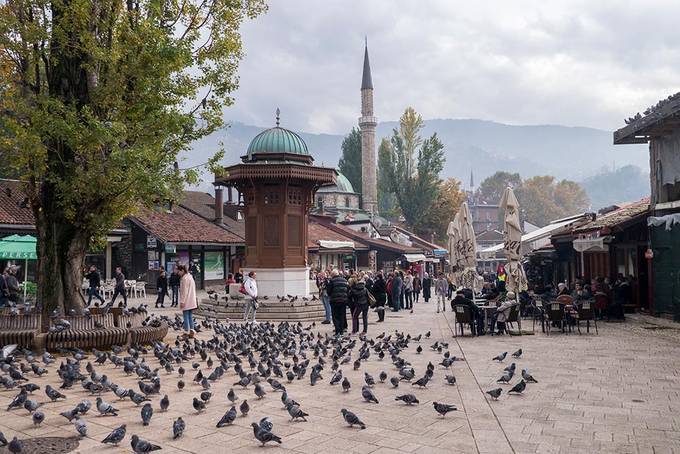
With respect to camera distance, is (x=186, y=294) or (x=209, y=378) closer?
(x=209, y=378)

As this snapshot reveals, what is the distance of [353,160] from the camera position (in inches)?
2972

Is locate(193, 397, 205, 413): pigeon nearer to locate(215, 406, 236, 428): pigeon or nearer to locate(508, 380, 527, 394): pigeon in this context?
locate(215, 406, 236, 428): pigeon

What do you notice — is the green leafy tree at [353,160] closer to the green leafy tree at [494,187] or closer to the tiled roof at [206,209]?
the tiled roof at [206,209]

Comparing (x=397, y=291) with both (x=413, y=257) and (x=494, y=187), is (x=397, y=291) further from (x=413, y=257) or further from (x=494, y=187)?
(x=494, y=187)

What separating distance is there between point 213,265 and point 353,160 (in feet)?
144

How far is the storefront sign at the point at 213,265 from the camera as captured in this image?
33375mm

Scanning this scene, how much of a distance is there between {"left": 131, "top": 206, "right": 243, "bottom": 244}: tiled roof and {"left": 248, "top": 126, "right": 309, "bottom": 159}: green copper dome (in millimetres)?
9168

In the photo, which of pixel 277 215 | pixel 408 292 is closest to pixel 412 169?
pixel 408 292

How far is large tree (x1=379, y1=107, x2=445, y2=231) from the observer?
61.2m

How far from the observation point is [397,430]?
620cm

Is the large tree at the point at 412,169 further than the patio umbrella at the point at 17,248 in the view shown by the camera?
Yes

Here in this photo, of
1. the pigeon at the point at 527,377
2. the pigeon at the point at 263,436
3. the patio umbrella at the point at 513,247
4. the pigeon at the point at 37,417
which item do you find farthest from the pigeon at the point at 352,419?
the patio umbrella at the point at 513,247

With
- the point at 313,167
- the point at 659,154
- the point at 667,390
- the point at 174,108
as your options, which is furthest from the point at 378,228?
the point at 667,390

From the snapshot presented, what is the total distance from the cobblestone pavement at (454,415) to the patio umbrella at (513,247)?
13.3 ft
